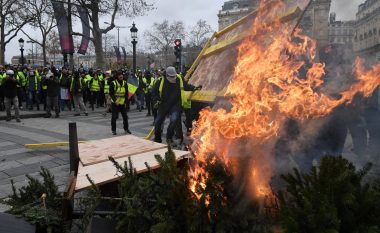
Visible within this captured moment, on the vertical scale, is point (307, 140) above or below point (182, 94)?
below

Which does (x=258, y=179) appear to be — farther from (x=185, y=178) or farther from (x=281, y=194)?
(x=185, y=178)

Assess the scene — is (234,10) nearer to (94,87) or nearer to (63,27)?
(94,87)

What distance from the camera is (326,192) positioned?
8.40 ft

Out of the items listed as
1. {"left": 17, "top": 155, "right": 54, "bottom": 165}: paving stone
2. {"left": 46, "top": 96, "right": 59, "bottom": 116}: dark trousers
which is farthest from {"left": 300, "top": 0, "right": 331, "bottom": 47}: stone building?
{"left": 46, "top": 96, "right": 59, "bottom": 116}: dark trousers

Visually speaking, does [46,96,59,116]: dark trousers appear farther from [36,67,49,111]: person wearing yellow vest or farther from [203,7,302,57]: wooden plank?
[203,7,302,57]: wooden plank

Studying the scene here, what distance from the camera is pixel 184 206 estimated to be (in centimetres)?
310

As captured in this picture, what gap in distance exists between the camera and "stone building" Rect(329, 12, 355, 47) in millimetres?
4632

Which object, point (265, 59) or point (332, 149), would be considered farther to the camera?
point (332, 149)

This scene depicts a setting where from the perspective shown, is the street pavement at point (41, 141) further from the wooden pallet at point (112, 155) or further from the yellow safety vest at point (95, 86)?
the yellow safety vest at point (95, 86)

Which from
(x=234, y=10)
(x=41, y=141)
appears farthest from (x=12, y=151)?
(x=234, y=10)

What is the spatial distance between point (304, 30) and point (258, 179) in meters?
2.59

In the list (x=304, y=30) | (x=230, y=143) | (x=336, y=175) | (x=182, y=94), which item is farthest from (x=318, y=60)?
(x=182, y=94)

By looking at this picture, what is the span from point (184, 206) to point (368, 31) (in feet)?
11.4

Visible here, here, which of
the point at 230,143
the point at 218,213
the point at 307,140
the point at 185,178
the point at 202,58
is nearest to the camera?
the point at 218,213
